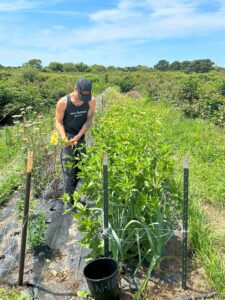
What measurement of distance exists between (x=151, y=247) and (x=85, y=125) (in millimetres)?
2064

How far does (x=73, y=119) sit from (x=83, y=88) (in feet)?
1.51

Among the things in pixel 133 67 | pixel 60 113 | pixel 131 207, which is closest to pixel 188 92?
pixel 60 113

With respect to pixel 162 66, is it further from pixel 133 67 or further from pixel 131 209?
pixel 131 209

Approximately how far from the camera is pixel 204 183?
5281mm

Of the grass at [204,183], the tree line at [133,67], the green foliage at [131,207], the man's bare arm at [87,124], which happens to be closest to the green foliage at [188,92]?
the grass at [204,183]

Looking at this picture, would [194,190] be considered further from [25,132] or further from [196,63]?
[196,63]

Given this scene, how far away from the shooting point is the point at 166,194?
3389 millimetres

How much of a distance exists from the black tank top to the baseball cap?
18 centimetres

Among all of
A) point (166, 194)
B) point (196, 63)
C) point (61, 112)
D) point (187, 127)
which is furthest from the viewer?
point (196, 63)

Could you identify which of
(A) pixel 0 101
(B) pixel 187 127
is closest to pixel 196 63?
(A) pixel 0 101

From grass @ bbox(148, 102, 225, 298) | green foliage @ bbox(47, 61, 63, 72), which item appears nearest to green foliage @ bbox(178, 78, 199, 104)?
grass @ bbox(148, 102, 225, 298)

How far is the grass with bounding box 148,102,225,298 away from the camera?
10.1ft

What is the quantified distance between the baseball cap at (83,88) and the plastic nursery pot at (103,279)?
2.11 meters

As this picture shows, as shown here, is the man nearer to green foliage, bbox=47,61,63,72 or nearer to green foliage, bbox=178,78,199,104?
green foliage, bbox=178,78,199,104
